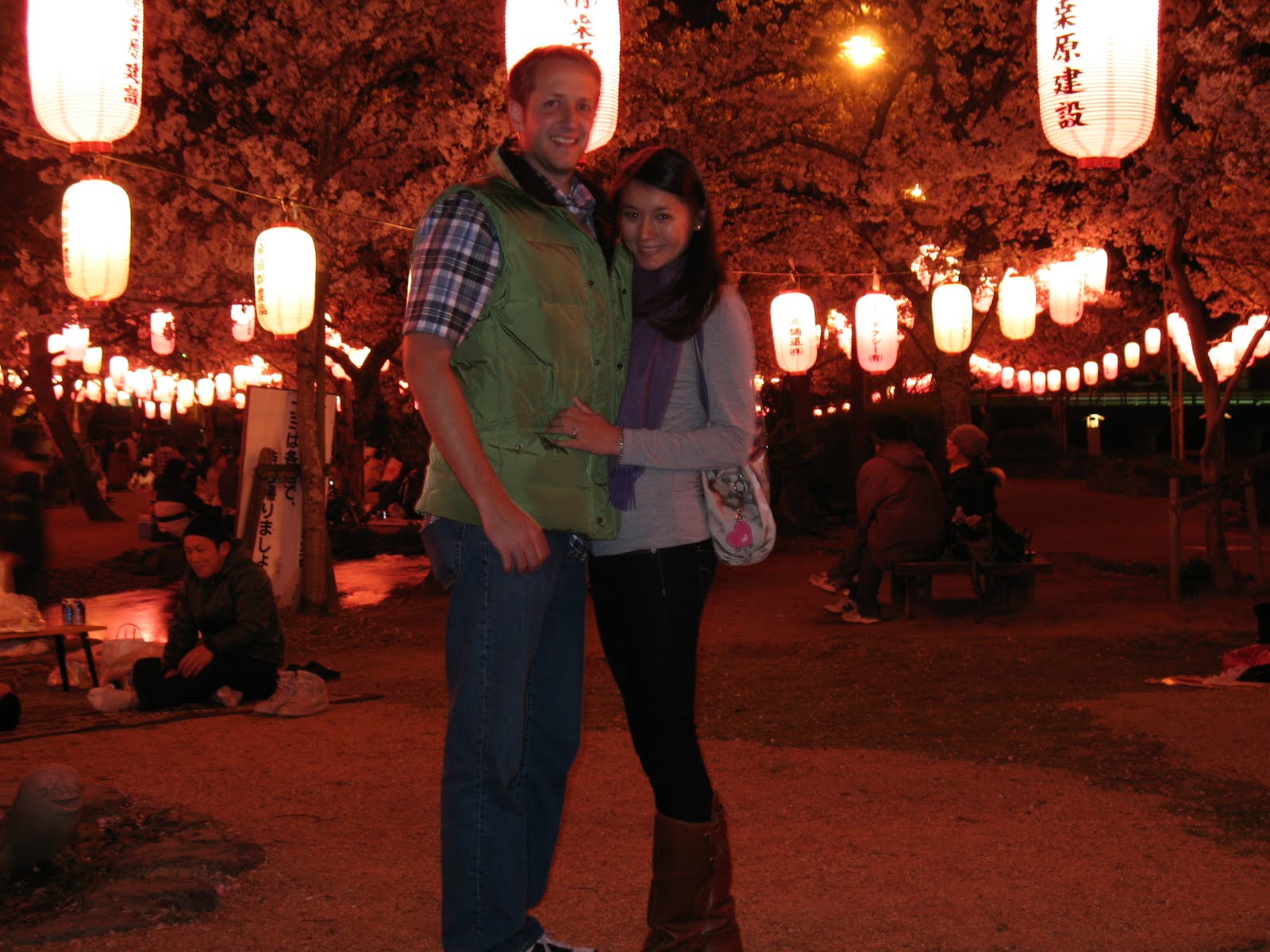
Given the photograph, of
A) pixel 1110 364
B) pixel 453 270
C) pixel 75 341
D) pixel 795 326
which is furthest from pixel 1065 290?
pixel 1110 364

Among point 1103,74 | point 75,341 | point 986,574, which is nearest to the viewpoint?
point 1103,74

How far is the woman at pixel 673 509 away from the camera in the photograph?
Answer: 9.04 ft

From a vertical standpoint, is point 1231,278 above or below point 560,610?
above

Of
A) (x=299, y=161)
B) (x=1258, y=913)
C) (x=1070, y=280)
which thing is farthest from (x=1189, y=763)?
(x=1070, y=280)

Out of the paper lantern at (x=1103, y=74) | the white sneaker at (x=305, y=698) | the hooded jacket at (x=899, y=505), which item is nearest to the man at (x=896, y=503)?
the hooded jacket at (x=899, y=505)

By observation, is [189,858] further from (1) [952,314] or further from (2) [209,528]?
(1) [952,314]

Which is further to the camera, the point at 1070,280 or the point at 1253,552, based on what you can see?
the point at 1070,280

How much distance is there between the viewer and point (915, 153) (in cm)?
1445

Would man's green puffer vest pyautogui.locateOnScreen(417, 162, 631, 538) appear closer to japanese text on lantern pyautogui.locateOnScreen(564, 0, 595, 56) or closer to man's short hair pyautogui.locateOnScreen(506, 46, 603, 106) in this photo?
man's short hair pyautogui.locateOnScreen(506, 46, 603, 106)

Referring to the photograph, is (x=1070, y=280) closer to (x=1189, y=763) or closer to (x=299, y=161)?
(x=299, y=161)

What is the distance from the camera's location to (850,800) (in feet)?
15.5

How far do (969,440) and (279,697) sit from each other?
6404 mm

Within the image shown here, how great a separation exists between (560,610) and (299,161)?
10198 millimetres

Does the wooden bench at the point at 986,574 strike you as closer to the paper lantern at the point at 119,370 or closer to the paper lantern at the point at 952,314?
the paper lantern at the point at 952,314
